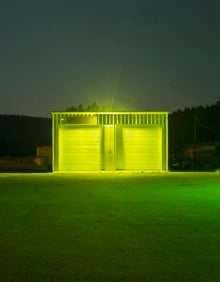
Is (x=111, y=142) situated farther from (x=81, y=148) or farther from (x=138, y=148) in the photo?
(x=81, y=148)

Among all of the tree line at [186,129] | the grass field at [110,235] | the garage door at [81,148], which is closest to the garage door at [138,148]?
the garage door at [81,148]

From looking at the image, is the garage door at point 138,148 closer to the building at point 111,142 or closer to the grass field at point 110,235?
the building at point 111,142

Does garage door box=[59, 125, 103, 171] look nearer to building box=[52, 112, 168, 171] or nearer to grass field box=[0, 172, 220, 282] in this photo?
building box=[52, 112, 168, 171]

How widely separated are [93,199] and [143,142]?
1427 cm

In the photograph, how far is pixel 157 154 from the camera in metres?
31.6

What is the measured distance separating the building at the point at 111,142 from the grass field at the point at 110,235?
10.8m

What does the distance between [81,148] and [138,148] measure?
2.99 m

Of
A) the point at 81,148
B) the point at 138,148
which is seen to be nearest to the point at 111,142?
the point at 138,148

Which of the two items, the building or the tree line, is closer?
the building

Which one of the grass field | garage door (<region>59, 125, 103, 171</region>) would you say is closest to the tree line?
garage door (<region>59, 125, 103, 171</region>)

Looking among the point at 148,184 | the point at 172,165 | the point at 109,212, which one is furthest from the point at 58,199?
the point at 172,165

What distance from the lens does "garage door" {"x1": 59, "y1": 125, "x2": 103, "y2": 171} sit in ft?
104

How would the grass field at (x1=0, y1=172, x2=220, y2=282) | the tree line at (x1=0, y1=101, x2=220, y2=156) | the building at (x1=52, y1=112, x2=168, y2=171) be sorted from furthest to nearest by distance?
the tree line at (x1=0, y1=101, x2=220, y2=156) → the building at (x1=52, y1=112, x2=168, y2=171) → the grass field at (x1=0, y1=172, x2=220, y2=282)

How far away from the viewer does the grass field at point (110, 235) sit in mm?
8484
